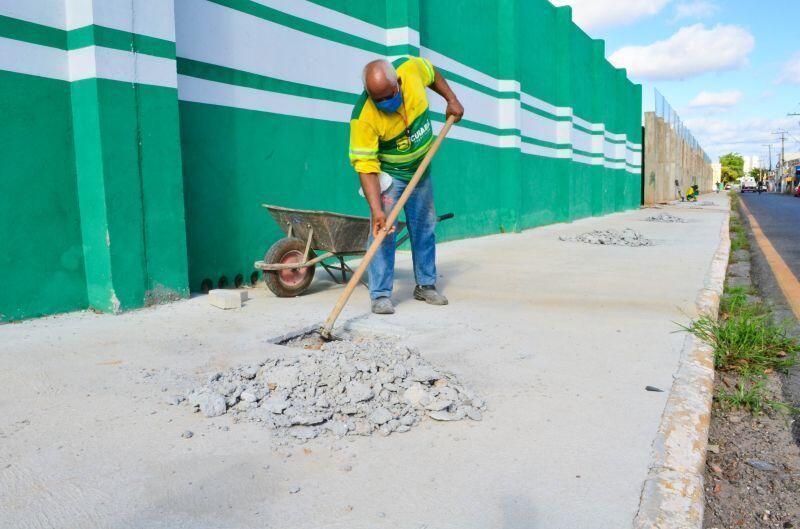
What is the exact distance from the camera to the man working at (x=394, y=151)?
4281 mm

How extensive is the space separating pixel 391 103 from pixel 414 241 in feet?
3.88

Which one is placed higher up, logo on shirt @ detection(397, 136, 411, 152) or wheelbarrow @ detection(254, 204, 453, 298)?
logo on shirt @ detection(397, 136, 411, 152)

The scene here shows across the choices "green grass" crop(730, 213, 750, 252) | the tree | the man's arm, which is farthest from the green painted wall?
the tree

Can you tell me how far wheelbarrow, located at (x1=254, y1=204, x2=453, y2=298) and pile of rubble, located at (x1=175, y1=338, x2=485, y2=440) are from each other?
2.12 m

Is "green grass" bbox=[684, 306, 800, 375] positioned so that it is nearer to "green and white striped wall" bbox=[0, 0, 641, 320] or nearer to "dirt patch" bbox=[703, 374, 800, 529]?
"dirt patch" bbox=[703, 374, 800, 529]

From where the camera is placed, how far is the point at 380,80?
4.08m

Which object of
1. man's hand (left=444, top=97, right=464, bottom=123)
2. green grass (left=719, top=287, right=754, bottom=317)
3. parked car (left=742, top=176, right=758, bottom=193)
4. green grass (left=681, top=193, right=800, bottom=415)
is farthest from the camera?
parked car (left=742, top=176, right=758, bottom=193)

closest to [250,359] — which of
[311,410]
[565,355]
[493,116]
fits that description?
[311,410]

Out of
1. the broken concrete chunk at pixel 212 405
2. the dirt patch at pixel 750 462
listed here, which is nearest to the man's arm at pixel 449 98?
the dirt patch at pixel 750 462

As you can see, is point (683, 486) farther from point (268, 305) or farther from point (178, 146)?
point (178, 146)

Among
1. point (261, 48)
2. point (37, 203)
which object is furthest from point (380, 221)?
point (261, 48)

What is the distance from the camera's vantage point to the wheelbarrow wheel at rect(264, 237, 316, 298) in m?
5.23

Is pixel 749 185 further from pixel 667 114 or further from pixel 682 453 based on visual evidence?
pixel 682 453

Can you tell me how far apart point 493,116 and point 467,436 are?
10818mm
